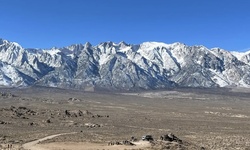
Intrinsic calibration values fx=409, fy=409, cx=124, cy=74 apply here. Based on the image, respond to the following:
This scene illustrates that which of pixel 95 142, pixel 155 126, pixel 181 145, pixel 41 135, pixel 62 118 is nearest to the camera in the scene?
pixel 181 145

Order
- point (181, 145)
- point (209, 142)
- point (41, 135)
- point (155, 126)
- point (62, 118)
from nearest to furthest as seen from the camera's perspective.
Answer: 1. point (181, 145)
2. point (209, 142)
3. point (41, 135)
4. point (155, 126)
5. point (62, 118)

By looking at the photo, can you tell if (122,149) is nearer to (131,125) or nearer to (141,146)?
(141,146)

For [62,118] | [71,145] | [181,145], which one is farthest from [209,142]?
[62,118]

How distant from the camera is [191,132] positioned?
255 feet

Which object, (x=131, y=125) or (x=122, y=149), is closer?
(x=122, y=149)

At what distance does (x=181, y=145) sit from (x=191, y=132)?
1008 inches

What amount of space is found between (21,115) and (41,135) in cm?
4237

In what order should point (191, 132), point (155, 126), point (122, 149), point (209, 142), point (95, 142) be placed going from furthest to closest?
point (155, 126) < point (191, 132) < point (209, 142) < point (95, 142) < point (122, 149)

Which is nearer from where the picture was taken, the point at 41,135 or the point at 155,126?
the point at 41,135

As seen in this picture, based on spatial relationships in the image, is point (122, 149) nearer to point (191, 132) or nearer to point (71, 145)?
point (71, 145)

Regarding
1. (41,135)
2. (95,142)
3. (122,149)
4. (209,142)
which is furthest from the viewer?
(41,135)

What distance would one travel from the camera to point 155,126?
91375 millimetres

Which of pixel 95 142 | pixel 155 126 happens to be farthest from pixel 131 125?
pixel 95 142

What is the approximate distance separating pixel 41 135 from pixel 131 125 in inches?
1193
